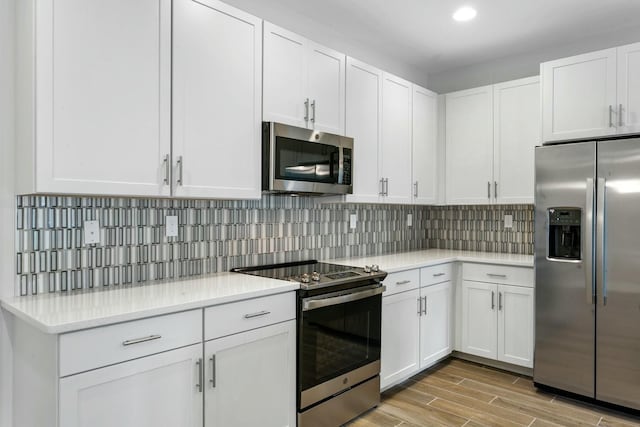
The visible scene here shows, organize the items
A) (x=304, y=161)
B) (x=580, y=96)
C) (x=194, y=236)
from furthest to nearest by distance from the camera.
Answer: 1. (x=580, y=96)
2. (x=304, y=161)
3. (x=194, y=236)

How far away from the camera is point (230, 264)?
2.66 metres

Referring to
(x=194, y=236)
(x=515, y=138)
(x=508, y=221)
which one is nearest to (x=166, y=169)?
(x=194, y=236)

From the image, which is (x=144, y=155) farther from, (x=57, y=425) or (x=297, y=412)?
(x=297, y=412)

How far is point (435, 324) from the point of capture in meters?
3.42

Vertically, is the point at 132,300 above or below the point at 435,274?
above

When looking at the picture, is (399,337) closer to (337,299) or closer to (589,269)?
(337,299)

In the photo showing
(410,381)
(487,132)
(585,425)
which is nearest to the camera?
(585,425)

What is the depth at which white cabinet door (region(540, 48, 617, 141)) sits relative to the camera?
2896 mm

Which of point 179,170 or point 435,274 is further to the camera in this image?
point 435,274

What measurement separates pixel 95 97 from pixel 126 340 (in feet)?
3.20

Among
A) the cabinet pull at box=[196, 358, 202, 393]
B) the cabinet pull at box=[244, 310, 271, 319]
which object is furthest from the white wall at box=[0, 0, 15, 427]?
the cabinet pull at box=[244, 310, 271, 319]

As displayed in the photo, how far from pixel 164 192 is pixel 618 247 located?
106 inches

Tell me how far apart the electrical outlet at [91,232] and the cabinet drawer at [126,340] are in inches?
25.1

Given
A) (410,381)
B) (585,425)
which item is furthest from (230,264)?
(585,425)
